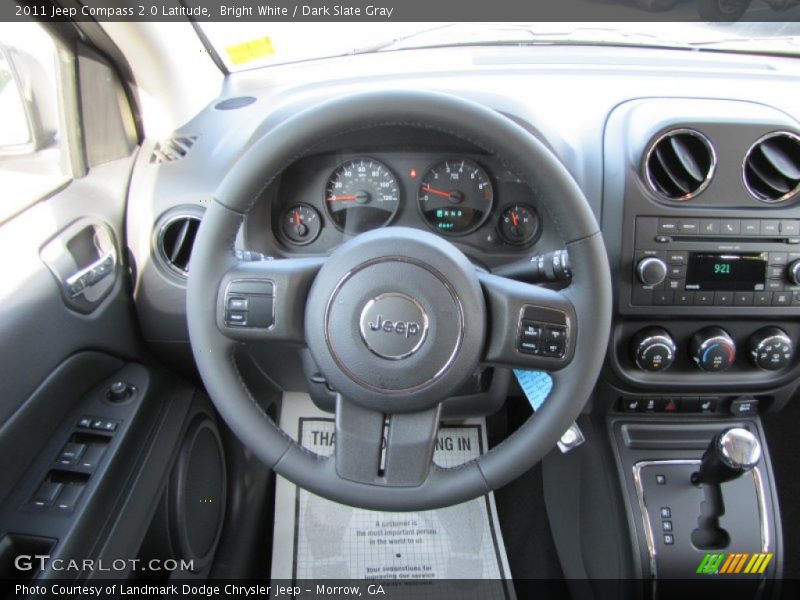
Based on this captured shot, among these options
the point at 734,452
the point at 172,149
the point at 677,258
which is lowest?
the point at 734,452

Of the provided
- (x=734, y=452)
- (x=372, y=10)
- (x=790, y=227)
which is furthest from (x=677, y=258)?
(x=372, y=10)

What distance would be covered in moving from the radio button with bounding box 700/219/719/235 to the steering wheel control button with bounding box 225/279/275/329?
0.89m

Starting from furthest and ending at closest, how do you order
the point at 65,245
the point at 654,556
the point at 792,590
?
the point at 792,590
the point at 654,556
the point at 65,245

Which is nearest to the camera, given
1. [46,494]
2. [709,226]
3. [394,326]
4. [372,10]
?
[394,326]

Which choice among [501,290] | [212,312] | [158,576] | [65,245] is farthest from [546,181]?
[158,576]

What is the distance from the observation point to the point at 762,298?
4.32 feet

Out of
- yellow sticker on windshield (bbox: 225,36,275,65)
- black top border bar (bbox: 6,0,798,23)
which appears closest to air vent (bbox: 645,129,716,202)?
black top border bar (bbox: 6,0,798,23)

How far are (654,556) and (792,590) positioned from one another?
19.9 inches

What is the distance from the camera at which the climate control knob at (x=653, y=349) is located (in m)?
1.32

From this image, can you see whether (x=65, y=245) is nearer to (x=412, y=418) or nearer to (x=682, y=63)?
(x=412, y=418)

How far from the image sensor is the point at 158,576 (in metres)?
1.32

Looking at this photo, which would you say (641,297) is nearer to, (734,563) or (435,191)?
(435,191)

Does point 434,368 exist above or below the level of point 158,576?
above

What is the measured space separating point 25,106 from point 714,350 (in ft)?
5.34
